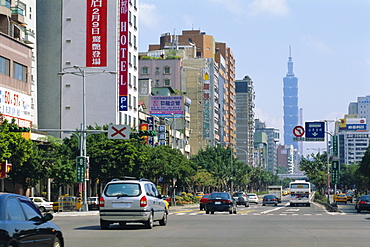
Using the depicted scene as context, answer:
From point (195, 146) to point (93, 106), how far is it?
195 ft

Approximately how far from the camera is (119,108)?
7975cm

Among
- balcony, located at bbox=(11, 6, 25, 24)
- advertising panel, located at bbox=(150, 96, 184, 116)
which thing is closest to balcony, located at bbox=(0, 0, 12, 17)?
balcony, located at bbox=(11, 6, 25, 24)

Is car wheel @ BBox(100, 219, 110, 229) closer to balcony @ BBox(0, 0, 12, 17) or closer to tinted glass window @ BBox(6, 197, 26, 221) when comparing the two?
tinted glass window @ BBox(6, 197, 26, 221)

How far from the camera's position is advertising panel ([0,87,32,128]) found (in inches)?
2073

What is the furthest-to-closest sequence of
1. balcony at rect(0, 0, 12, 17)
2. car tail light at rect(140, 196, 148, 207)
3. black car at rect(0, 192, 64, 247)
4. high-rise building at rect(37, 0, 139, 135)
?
high-rise building at rect(37, 0, 139, 135) → balcony at rect(0, 0, 12, 17) → car tail light at rect(140, 196, 148, 207) → black car at rect(0, 192, 64, 247)

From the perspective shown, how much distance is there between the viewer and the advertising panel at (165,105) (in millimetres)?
104000

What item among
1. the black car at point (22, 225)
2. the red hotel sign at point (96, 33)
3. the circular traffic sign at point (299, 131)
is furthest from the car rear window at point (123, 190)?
the red hotel sign at point (96, 33)

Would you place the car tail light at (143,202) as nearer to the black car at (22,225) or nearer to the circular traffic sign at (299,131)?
the black car at (22,225)

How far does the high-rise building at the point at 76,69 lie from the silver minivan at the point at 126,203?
5353 centimetres

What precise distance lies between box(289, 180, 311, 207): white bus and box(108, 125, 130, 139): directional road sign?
1279 inches

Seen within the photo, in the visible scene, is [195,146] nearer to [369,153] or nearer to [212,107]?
[212,107]

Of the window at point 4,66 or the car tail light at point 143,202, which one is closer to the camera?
the car tail light at point 143,202

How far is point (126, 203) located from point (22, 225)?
509 inches

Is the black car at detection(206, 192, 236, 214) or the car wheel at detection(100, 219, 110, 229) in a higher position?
the car wheel at detection(100, 219, 110, 229)
